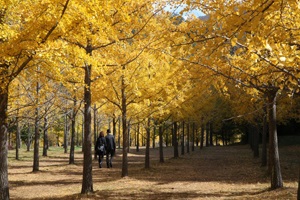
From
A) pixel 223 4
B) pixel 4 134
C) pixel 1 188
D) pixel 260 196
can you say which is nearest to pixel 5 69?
pixel 4 134

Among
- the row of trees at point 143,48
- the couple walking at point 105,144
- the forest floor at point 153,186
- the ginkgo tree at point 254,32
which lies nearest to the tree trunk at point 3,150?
the row of trees at point 143,48

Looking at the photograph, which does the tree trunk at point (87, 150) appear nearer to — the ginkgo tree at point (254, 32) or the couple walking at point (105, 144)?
the ginkgo tree at point (254, 32)

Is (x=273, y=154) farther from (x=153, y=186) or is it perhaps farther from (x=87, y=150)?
(x=87, y=150)

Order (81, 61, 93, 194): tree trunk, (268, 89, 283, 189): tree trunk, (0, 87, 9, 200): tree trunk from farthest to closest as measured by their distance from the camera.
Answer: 1. (268, 89, 283, 189): tree trunk
2. (81, 61, 93, 194): tree trunk
3. (0, 87, 9, 200): tree trunk

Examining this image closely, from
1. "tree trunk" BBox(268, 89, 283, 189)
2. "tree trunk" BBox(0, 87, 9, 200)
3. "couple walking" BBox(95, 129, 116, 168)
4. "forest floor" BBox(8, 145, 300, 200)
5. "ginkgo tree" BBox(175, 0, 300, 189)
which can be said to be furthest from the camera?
"couple walking" BBox(95, 129, 116, 168)

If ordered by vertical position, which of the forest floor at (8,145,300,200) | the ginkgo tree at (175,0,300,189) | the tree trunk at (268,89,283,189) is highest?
the ginkgo tree at (175,0,300,189)

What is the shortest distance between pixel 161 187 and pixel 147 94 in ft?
13.3

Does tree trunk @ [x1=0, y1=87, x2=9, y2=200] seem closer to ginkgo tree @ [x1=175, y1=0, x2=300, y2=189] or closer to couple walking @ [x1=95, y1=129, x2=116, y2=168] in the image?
ginkgo tree @ [x1=175, y1=0, x2=300, y2=189]

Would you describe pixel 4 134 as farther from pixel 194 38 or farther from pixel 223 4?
pixel 223 4

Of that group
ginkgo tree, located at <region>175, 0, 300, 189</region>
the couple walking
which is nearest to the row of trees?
ginkgo tree, located at <region>175, 0, 300, 189</region>

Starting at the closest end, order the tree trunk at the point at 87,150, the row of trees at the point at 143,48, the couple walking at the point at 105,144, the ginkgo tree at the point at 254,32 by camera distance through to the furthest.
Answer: the ginkgo tree at the point at 254,32, the row of trees at the point at 143,48, the tree trunk at the point at 87,150, the couple walking at the point at 105,144

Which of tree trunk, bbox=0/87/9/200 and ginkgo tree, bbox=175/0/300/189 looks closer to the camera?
ginkgo tree, bbox=175/0/300/189

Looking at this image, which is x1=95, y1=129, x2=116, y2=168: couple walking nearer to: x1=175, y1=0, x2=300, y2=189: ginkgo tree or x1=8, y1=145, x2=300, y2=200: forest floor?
x1=8, y1=145, x2=300, y2=200: forest floor

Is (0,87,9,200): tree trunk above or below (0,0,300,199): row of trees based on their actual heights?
below
